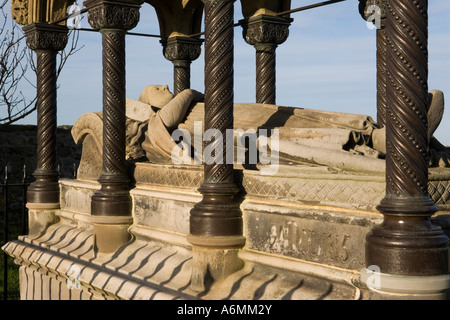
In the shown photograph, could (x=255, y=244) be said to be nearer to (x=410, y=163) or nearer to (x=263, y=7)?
(x=410, y=163)

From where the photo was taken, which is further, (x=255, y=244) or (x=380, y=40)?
(x=380, y=40)

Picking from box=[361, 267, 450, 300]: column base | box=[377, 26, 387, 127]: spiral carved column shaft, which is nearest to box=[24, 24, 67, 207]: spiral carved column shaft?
box=[377, 26, 387, 127]: spiral carved column shaft

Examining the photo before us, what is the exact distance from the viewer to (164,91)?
8.05 meters

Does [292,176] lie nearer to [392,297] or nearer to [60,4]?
[392,297]

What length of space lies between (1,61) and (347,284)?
10.2 m

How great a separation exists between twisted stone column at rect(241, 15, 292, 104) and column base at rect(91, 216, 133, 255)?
10.3 feet

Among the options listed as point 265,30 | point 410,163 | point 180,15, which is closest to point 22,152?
point 180,15

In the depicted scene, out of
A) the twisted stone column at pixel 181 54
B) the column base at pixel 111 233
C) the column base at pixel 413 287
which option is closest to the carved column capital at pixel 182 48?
the twisted stone column at pixel 181 54

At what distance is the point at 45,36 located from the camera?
8.88 metres

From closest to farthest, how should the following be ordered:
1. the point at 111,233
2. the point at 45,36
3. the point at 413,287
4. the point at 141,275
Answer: the point at 413,287, the point at 141,275, the point at 111,233, the point at 45,36

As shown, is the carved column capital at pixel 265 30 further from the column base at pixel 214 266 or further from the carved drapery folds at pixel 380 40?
the column base at pixel 214 266

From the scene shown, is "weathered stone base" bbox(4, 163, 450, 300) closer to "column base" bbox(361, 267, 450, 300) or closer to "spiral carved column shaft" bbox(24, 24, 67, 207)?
"column base" bbox(361, 267, 450, 300)

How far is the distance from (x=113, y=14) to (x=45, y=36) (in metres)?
2.21

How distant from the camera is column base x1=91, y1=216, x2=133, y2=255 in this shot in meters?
6.99
